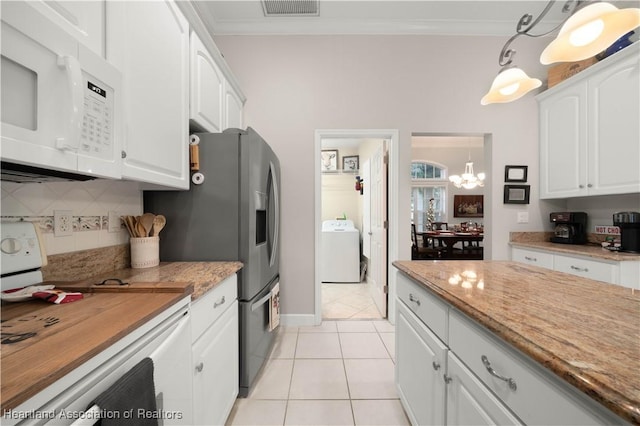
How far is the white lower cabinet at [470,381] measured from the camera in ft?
1.71

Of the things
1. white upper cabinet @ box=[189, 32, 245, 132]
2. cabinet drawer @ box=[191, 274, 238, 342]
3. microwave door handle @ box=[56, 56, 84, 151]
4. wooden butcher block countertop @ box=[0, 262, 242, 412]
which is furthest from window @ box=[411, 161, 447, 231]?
microwave door handle @ box=[56, 56, 84, 151]

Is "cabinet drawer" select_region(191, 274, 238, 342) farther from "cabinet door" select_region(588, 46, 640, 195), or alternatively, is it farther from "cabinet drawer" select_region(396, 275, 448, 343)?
"cabinet door" select_region(588, 46, 640, 195)

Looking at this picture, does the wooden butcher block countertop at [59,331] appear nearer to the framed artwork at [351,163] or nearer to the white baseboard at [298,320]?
the white baseboard at [298,320]

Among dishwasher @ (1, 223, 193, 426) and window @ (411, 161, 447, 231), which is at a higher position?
window @ (411, 161, 447, 231)

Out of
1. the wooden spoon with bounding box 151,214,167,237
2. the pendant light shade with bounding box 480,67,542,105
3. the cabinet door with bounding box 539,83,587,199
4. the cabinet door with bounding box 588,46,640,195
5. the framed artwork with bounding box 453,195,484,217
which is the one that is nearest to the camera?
the pendant light shade with bounding box 480,67,542,105

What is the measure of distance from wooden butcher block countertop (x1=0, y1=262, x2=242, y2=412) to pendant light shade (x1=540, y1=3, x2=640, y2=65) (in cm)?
188

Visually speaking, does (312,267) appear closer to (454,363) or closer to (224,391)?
(224,391)

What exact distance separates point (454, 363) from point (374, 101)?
95.0 inches

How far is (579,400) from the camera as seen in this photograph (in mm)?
476

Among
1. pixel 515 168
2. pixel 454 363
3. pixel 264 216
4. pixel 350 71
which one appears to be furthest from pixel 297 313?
pixel 515 168

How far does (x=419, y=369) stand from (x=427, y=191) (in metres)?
6.03

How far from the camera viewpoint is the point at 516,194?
2.59 metres

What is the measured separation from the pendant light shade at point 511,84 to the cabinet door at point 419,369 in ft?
4.38

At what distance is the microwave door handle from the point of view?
68cm
